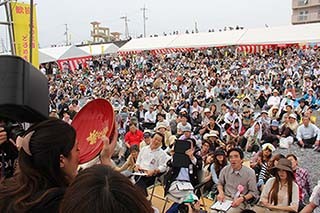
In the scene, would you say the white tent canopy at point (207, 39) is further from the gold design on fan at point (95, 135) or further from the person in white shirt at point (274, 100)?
the gold design on fan at point (95, 135)

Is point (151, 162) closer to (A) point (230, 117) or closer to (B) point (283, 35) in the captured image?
(A) point (230, 117)

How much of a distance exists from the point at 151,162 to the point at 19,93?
363 cm

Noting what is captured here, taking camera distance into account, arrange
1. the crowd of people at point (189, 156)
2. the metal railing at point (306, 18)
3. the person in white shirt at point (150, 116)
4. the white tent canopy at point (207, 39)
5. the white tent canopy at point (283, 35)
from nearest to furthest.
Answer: the crowd of people at point (189, 156), the person in white shirt at point (150, 116), the white tent canopy at point (283, 35), the white tent canopy at point (207, 39), the metal railing at point (306, 18)

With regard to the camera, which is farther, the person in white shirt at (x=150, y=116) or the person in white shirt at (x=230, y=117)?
the person in white shirt at (x=150, y=116)

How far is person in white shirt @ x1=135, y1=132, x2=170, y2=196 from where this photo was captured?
189 inches

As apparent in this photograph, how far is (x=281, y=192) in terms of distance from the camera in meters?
3.59

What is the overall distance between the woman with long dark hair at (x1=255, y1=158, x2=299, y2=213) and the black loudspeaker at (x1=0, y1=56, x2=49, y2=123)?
2775 millimetres

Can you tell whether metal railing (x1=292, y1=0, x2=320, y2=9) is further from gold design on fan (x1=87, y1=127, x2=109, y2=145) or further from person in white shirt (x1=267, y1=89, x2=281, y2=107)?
gold design on fan (x1=87, y1=127, x2=109, y2=145)

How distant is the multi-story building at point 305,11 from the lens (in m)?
45.6

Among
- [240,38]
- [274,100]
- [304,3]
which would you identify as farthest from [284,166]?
[304,3]

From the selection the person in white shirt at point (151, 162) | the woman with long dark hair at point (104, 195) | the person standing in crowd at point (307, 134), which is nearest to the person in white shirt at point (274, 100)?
the person standing in crowd at point (307, 134)

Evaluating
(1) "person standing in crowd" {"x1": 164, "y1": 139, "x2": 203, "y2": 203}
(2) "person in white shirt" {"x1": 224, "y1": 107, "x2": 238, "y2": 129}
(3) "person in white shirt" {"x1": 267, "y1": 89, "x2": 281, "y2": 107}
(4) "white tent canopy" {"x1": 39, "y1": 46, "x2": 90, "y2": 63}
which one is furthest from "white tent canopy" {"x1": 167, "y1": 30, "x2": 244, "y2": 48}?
(1) "person standing in crowd" {"x1": 164, "y1": 139, "x2": 203, "y2": 203}

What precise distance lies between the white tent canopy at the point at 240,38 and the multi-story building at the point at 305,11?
29496 mm

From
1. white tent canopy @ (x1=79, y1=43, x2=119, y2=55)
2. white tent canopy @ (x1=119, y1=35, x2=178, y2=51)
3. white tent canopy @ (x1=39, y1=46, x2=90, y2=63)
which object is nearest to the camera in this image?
white tent canopy @ (x1=39, y1=46, x2=90, y2=63)
